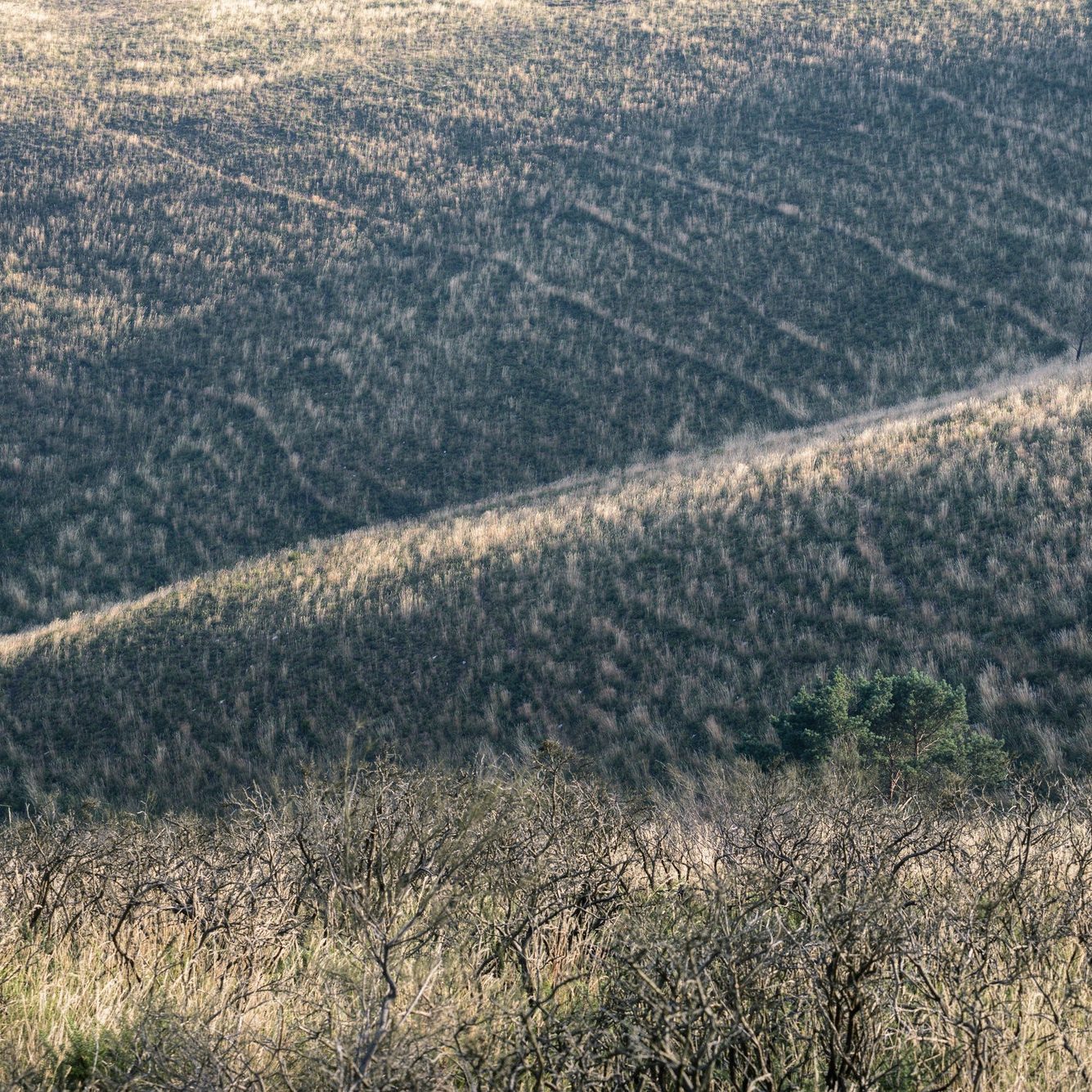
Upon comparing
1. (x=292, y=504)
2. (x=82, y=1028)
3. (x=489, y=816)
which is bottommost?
(x=292, y=504)

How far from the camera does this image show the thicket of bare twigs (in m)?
3.13

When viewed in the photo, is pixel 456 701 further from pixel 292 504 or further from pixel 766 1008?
pixel 292 504

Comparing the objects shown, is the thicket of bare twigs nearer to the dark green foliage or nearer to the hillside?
the dark green foliage

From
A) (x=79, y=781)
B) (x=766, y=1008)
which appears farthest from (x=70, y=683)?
(x=766, y=1008)

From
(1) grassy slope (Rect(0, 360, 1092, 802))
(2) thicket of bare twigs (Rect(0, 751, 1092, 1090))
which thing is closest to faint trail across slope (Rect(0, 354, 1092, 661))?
(1) grassy slope (Rect(0, 360, 1092, 802))

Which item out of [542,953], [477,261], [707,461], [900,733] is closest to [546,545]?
[707,461]

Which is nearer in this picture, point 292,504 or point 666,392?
point 292,504

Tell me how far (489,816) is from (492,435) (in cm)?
2310

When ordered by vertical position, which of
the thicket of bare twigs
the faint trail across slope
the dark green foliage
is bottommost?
the faint trail across slope

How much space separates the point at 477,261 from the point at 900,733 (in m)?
29.7

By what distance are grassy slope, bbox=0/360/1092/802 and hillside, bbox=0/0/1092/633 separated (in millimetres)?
338

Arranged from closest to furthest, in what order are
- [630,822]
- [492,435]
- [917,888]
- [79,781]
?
[917,888], [630,822], [79,781], [492,435]

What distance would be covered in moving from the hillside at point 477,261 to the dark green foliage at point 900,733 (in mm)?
5489

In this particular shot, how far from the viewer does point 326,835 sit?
542 cm
